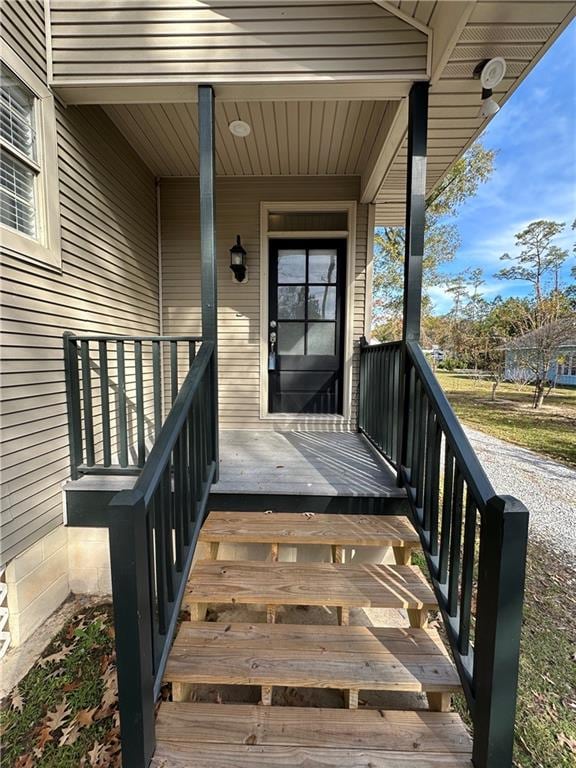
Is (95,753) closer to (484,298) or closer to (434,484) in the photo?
(434,484)

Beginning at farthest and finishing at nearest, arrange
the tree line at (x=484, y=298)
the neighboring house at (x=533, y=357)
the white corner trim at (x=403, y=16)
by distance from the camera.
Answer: the neighboring house at (x=533, y=357) < the tree line at (x=484, y=298) < the white corner trim at (x=403, y=16)

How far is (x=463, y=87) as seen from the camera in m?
2.03

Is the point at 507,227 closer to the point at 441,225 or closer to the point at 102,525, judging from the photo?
the point at 441,225

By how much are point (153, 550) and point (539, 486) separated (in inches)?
206

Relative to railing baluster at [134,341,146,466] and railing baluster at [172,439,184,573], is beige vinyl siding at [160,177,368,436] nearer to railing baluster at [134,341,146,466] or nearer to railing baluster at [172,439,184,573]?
railing baluster at [134,341,146,466]

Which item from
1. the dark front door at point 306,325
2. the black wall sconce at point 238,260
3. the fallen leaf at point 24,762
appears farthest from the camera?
the dark front door at point 306,325

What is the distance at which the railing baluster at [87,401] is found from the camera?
7.27 feet

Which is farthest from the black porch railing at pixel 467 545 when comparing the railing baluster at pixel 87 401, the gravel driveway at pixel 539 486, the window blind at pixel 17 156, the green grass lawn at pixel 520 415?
the green grass lawn at pixel 520 415

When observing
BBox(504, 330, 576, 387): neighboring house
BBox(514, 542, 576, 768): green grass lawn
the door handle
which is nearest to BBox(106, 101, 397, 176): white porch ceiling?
the door handle

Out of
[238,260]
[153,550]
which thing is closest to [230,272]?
[238,260]

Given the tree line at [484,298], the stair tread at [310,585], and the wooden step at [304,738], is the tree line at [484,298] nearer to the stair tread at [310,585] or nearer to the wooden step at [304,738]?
the stair tread at [310,585]

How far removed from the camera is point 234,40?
6.66 feet

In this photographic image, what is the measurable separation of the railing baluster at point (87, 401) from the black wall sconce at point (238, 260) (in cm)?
175

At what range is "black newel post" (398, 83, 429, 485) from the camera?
2018 millimetres
